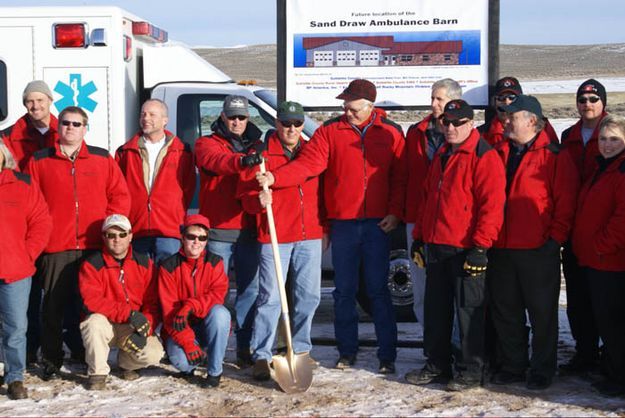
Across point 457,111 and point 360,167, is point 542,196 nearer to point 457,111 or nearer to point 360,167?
point 457,111

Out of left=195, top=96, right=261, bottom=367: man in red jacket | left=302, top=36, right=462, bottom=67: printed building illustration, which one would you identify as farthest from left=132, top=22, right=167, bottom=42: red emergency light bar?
left=195, top=96, right=261, bottom=367: man in red jacket

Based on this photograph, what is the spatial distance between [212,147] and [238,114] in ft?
0.89

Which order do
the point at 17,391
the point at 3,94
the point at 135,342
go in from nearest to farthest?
the point at 17,391
the point at 135,342
the point at 3,94

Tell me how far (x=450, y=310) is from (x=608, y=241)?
3.58ft

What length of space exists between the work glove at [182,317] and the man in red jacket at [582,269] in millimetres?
2479

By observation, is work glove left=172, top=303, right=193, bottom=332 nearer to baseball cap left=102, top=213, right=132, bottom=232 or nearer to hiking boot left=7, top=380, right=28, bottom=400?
baseball cap left=102, top=213, right=132, bottom=232

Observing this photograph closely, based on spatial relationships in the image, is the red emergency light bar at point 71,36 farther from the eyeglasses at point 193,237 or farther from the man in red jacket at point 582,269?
the man in red jacket at point 582,269

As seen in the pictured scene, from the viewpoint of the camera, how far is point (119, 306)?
19.3ft

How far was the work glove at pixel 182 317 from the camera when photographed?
581cm

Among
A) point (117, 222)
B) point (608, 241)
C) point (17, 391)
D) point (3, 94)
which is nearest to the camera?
point (608, 241)

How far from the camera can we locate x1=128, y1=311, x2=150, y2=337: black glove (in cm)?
581

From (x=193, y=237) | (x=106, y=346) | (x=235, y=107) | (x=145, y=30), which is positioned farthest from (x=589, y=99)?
(x=145, y=30)

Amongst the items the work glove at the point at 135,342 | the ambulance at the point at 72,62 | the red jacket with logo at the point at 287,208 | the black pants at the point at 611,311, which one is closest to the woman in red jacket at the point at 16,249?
the work glove at the point at 135,342

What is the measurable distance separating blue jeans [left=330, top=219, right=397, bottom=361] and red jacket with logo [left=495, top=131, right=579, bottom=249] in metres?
0.96
